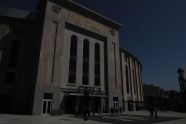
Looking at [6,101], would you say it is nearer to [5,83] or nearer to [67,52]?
[5,83]

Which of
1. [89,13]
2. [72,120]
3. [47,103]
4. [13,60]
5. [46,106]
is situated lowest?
[72,120]

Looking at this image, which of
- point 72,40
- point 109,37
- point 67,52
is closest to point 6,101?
point 67,52

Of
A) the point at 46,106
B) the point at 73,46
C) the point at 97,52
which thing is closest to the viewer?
the point at 46,106

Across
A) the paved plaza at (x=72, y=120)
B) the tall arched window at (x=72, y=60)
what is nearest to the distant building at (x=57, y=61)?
the tall arched window at (x=72, y=60)

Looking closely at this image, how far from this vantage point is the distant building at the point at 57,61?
1119 inches

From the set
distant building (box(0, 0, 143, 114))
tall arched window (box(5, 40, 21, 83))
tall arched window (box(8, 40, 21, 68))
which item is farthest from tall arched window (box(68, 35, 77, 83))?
tall arched window (box(8, 40, 21, 68))

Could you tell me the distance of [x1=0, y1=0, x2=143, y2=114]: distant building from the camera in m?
28.4

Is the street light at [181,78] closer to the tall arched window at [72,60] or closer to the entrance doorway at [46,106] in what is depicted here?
the entrance doorway at [46,106]

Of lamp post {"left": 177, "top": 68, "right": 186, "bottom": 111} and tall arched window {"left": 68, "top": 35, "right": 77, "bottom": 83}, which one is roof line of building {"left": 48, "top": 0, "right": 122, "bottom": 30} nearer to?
tall arched window {"left": 68, "top": 35, "right": 77, "bottom": 83}

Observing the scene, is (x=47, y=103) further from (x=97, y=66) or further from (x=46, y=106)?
(x=97, y=66)

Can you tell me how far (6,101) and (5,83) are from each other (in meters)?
3.25

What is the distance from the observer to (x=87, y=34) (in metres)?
37.1

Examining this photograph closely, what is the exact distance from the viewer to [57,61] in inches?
1171

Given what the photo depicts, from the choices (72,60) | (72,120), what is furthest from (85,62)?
(72,120)
